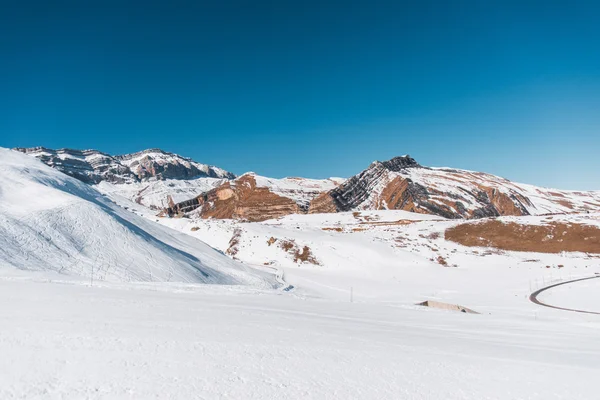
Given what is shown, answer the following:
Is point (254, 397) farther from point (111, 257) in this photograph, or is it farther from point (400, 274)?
point (400, 274)

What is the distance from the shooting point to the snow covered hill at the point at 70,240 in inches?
917

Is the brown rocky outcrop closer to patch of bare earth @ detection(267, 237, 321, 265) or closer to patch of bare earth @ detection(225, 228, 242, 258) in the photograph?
patch of bare earth @ detection(225, 228, 242, 258)

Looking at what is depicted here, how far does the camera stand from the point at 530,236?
7312 cm

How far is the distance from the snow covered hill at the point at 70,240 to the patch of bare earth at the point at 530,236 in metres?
51.6

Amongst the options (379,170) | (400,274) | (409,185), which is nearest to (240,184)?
(379,170)

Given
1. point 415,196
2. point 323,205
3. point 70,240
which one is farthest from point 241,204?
point 70,240

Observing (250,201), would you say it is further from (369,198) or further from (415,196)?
(415,196)

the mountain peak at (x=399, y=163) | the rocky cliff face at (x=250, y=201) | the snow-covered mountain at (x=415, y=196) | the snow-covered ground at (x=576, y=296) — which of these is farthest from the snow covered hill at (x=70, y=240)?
the mountain peak at (x=399, y=163)

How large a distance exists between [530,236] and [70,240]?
247 ft

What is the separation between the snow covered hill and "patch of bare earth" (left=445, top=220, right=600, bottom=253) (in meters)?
51.6

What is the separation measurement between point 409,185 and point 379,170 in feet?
61.2

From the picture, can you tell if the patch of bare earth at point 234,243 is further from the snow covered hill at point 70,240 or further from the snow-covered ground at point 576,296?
the snow-covered ground at point 576,296

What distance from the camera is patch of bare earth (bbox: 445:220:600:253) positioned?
224 ft

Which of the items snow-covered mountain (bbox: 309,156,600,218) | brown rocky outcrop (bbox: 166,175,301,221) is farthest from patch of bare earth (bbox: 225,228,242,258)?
snow-covered mountain (bbox: 309,156,600,218)
